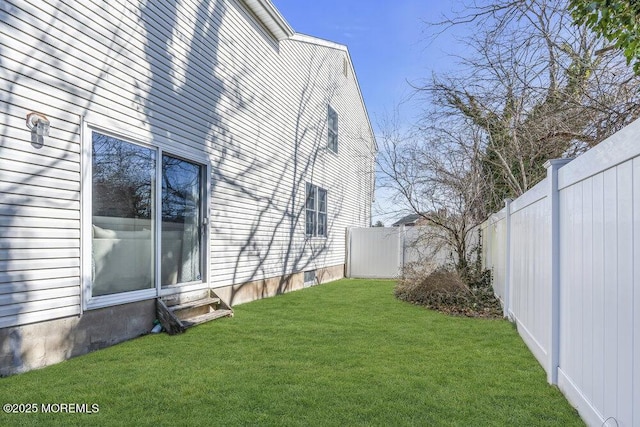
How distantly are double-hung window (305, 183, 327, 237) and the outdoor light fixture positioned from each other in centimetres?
719

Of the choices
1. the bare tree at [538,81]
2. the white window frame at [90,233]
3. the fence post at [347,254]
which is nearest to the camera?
the white window frame at [90,233]

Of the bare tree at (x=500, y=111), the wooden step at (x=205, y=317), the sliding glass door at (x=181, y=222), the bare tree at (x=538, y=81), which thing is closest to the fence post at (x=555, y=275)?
the bare tree at (x=538, y=81)

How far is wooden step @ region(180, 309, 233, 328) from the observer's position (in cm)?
525

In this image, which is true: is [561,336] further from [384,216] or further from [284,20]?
[284,20]

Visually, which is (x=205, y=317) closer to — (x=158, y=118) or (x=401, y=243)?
(x=158, y=118)

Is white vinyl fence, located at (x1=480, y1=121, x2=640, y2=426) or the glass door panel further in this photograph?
the glass door panel

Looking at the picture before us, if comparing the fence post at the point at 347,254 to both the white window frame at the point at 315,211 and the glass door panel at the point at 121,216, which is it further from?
the glass door panel at the point at 121,216

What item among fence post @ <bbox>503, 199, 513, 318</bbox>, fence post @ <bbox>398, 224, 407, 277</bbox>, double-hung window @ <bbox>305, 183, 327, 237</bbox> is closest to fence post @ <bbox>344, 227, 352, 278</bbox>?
fence post @ <bbox>398, 224, 407, 277</bbox>

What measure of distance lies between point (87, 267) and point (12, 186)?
103 cm

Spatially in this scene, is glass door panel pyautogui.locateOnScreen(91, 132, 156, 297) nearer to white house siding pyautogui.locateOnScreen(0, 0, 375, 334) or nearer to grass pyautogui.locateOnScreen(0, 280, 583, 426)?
white house siding pyautogui.locateOnScreen(0, 0, 375, 334)

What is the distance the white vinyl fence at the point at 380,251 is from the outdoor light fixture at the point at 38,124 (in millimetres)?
9873

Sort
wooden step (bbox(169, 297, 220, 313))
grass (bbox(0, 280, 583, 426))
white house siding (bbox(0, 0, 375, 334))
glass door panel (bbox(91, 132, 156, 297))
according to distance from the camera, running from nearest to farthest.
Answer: grass (bbox(0, 280, 583, 426)) < white house siding (bbox(0, 0, 375, 334)) < glass door panel (bbox(91, 132, 156, 297)) < wooden step (bbox(169, 297, 220, 313))

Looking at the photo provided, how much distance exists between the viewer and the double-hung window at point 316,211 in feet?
35.9

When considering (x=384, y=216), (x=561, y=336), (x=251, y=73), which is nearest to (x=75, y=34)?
(x=251, y=73)
